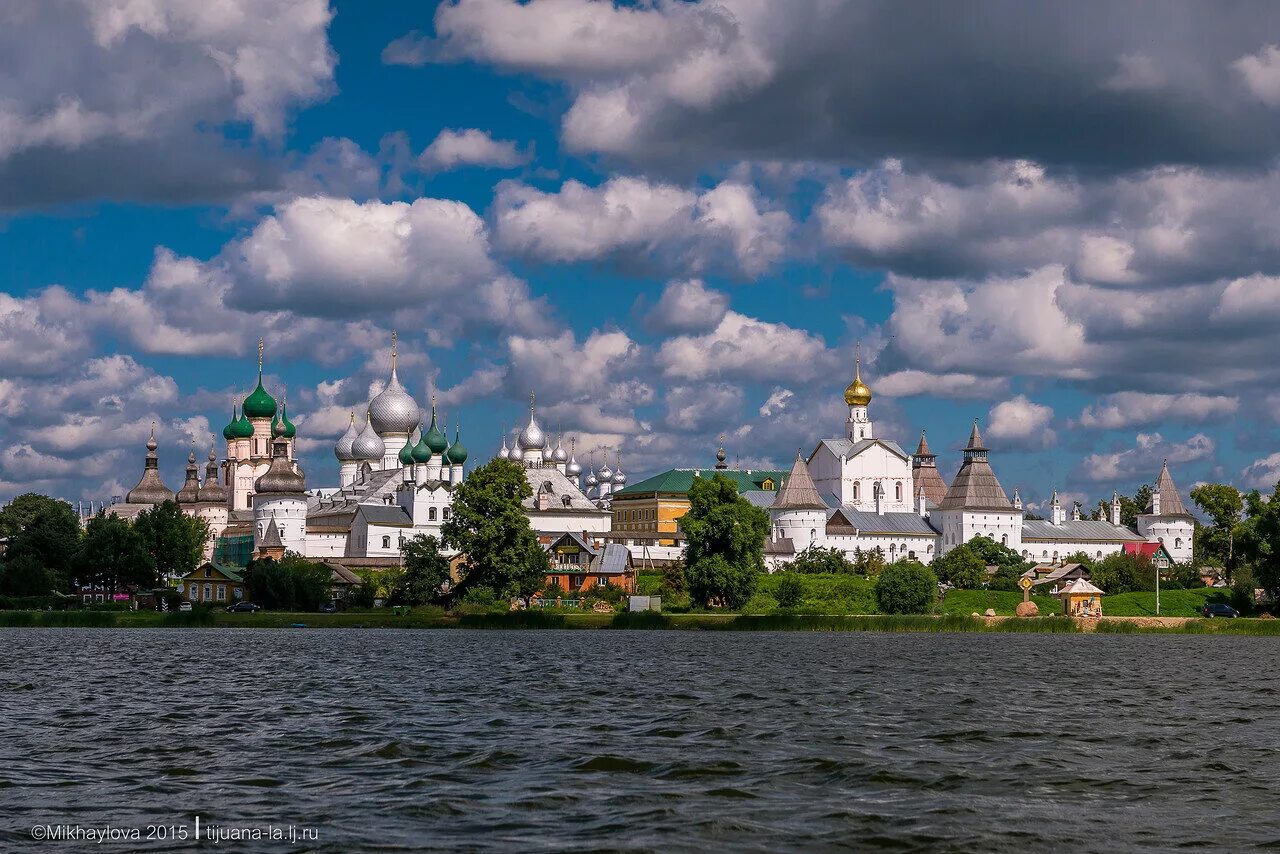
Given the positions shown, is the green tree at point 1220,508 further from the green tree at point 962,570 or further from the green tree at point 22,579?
the green tree at point 22,579

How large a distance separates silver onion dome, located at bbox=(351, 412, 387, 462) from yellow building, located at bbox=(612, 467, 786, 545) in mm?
27179

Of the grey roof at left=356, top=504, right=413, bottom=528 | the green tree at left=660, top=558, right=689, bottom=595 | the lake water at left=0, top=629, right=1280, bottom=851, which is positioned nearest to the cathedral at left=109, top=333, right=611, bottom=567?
the grey roof at left=356, top=504, right=413, bottom=528

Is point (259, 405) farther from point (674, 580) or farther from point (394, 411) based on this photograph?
point (674, 580)

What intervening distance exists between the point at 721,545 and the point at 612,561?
2909 cm

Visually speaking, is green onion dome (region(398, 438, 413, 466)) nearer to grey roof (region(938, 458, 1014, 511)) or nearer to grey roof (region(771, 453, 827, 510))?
grey roof (region(771, 453, 827, 510))

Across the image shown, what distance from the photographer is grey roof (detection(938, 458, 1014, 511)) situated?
120m

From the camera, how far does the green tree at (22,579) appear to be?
8181 cm

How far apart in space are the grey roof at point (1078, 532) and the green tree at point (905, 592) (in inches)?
1984

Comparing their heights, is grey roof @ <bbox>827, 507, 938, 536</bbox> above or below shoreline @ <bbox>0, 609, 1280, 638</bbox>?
above

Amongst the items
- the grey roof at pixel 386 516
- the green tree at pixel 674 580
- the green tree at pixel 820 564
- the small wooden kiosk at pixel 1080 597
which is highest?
the grey roof at pixel 386 516

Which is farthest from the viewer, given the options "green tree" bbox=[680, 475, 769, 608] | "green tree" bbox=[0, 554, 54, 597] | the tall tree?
the tall tree

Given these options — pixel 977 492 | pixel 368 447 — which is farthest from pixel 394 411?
pixel 977 492

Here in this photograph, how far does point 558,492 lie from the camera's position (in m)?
128

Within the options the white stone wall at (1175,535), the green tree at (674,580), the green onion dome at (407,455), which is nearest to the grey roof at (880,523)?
the white stone wall at (1175,535)
